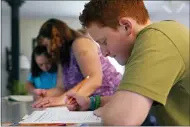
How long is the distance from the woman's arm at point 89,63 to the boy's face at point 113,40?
0.44 m

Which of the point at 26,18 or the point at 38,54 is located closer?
the point at 38,54

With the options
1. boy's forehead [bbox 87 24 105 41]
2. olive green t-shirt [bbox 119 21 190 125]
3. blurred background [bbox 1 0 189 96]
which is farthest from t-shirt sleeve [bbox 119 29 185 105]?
blurred background [bbox 1 0 189 96]

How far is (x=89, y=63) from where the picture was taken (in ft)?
3.97

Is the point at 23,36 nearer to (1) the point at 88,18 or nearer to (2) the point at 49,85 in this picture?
(2) the point at 49,85

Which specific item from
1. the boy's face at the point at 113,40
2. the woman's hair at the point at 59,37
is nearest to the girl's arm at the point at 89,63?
the woman's hair at the point at 59,37

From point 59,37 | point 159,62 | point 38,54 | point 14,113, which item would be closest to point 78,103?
point 14,113

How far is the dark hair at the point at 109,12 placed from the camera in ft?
2.27

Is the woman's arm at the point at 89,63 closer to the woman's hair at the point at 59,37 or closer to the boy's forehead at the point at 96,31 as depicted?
the woman's hair at the point at 59,37

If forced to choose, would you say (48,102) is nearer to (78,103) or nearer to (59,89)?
(78,103)

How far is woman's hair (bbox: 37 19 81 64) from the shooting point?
4.50ft

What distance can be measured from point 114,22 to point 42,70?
4.17 feet

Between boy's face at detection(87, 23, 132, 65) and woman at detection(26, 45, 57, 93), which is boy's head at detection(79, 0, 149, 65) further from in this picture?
woman at detection(26, 45, 57, 93)

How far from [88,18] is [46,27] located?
773mm

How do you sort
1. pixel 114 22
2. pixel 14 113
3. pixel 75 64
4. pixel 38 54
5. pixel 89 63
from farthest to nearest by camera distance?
pixel 38 54 < pixel 75 64 < pixel 89 63 < pixel 14 113 < pixel 114 22
